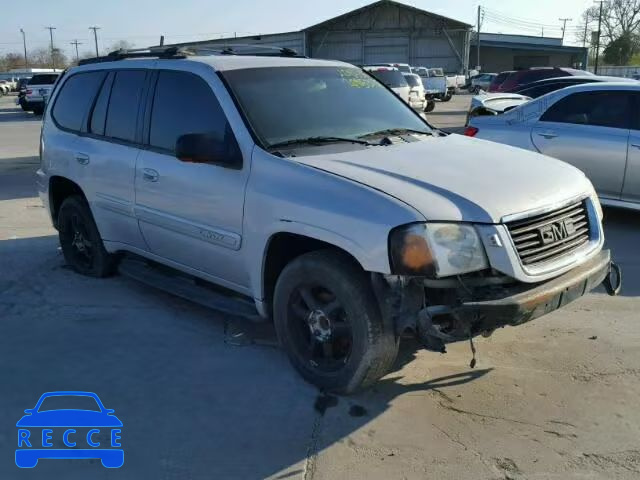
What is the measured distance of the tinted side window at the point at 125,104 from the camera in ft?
16.6

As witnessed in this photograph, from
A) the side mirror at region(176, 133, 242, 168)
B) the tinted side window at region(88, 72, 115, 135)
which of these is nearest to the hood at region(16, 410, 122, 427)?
the side mirror at region(176, 133, 242, 168)

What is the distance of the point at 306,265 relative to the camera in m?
Result: 3.69

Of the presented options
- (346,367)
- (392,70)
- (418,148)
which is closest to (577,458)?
(346,367)

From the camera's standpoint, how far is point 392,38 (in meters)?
55.7

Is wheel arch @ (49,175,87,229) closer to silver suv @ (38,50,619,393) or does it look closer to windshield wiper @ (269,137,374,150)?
silver suv @ (38,50,619,393)

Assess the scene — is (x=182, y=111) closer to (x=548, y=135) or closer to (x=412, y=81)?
(x=548, y=135)

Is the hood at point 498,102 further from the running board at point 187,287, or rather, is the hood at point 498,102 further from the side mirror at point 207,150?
the side mirror at point 207,150

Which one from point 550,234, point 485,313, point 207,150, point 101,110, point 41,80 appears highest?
point 41,80

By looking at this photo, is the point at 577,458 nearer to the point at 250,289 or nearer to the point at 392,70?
the point at 250,289

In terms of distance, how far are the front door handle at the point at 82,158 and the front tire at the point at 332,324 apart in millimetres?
2518

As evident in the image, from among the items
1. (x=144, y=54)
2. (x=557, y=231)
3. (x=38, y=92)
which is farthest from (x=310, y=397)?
(x=38, y=92)

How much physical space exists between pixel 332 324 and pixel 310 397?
47 cm

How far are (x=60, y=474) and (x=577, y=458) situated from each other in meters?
2.52

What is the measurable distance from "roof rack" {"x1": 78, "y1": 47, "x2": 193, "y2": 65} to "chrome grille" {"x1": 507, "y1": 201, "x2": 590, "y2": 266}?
2.83 m
